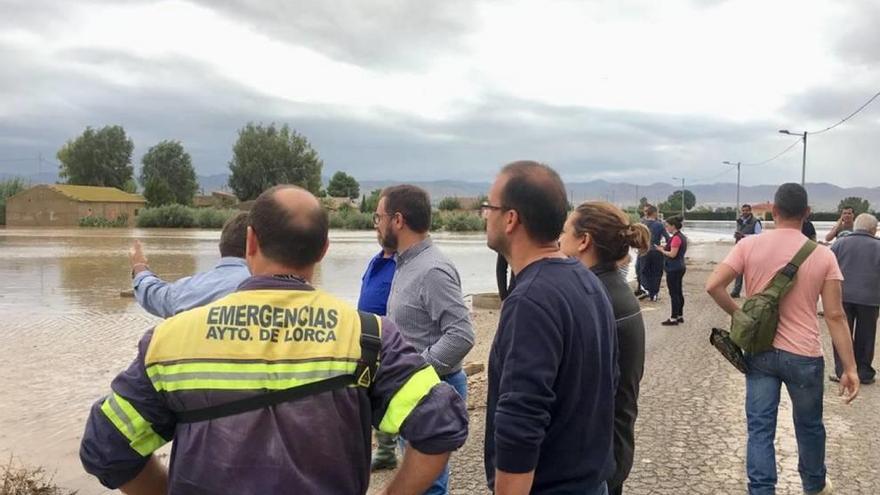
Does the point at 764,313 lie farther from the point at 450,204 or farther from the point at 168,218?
the point at 450,204

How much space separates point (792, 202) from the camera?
12.9 feet

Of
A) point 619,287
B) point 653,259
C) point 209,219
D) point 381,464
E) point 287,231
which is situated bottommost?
point 209,219

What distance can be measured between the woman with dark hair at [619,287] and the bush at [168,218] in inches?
3196

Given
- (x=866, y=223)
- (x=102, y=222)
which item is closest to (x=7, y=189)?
(x=102, y=222)

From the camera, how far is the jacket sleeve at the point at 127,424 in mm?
1724

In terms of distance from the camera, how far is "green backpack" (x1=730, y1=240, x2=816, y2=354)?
3.79 metres

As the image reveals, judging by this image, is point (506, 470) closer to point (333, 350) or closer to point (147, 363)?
point (333, 350)

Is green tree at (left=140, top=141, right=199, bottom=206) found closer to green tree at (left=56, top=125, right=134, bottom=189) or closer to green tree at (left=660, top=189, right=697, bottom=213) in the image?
green tree at (left=56, top=125, right=134, bottom=189)

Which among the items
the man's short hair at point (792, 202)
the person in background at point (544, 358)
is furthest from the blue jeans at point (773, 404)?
the person in background at point (544, 358)

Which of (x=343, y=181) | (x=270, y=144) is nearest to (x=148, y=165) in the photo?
(x=270, y=144)

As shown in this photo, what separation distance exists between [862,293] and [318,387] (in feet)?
23.5

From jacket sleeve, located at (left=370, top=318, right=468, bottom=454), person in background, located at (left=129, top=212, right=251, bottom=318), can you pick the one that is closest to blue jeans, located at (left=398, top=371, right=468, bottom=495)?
person in background, located at (left=129, top=212, right=251, bottom=318)

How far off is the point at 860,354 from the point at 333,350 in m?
7.12

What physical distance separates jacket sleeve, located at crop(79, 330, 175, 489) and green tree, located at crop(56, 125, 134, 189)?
373 ft
